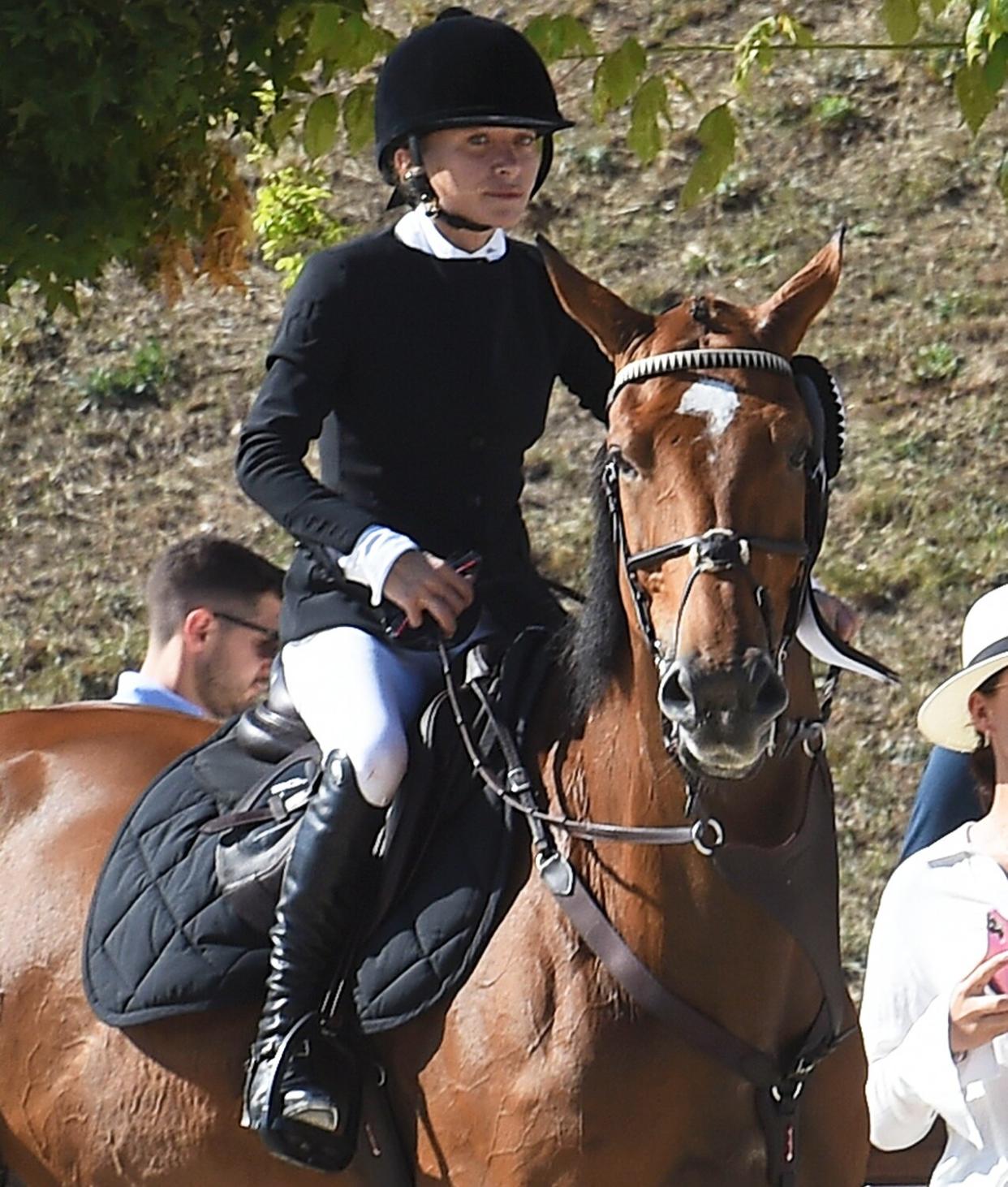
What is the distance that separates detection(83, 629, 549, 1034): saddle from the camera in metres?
3.79

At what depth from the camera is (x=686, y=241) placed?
35.4 feet

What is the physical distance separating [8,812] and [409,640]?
4.70 feet

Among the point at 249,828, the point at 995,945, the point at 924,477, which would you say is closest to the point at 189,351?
the point at 924,477

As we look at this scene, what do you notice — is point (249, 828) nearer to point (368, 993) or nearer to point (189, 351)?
point (368, 993)

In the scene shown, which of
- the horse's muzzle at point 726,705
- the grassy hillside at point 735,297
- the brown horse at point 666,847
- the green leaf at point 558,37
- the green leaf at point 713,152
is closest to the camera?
the horse's muzzle at point 726,705

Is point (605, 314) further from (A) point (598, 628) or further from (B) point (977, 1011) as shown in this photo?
(B) point (977, 1011)

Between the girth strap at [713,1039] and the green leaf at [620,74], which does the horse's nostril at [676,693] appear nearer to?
the girth strap at [713,1039]

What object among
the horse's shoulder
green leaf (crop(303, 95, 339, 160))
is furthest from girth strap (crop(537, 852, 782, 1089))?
green leaf (crop(303, 95, 339, 160))

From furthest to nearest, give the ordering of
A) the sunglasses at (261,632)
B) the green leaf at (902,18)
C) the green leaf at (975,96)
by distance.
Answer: the sunglasses at (261,632), the green leaf at (902,18), the green leaf at (975,96)

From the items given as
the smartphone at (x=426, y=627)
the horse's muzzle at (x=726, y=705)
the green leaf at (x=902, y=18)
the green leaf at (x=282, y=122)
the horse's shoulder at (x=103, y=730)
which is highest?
the green leaf at (x=282, y=122)

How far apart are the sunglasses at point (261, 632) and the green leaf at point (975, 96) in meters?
2.50

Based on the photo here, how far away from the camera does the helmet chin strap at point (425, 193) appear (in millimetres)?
4086

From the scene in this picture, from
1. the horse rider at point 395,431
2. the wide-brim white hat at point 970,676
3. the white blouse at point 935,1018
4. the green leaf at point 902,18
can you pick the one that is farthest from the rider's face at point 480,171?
the white blouse at point 935,1018

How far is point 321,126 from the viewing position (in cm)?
530
